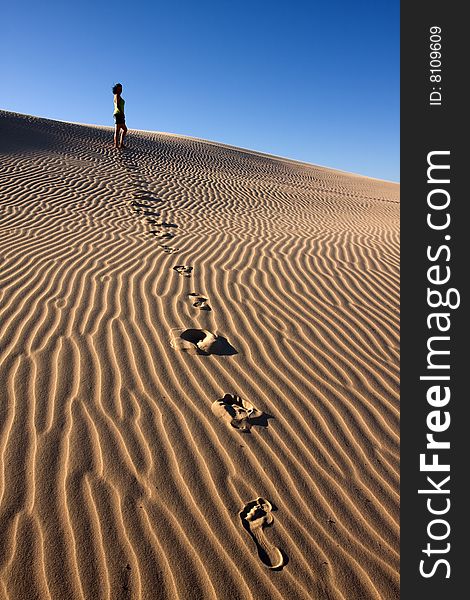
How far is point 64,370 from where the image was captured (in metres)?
3.45

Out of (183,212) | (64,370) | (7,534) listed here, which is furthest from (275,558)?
(183,212)

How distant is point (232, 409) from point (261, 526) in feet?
3.18

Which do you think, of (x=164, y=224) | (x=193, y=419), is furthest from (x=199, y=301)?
(x=164, y=224)

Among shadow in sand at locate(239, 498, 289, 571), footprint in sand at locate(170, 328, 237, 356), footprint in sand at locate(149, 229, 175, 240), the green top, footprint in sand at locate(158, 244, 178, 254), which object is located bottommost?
shadow in sand at locate(239, 498, 289, 571)

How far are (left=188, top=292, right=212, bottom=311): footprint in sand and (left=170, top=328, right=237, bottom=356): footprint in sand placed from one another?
0.53 metres

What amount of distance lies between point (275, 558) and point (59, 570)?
1090 millimetres

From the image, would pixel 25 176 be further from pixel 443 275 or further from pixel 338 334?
pixel 443 275

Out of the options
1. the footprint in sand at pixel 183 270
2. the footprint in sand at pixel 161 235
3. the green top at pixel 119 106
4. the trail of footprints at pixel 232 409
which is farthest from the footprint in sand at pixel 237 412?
the green top at pixel 119 106

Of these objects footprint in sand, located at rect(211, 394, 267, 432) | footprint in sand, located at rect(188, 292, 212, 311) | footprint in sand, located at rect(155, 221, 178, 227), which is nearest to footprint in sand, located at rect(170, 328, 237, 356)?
footprint in sand, located at rect(188, 292, 212, 311)

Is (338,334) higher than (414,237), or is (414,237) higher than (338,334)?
(414,237)

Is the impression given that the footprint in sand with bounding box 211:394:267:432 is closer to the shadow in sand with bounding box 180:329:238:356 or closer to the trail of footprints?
the trail of footprints

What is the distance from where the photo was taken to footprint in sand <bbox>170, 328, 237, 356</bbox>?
3.94 m

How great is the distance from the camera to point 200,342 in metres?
4.07

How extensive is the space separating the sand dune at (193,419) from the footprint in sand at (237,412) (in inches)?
0.7
